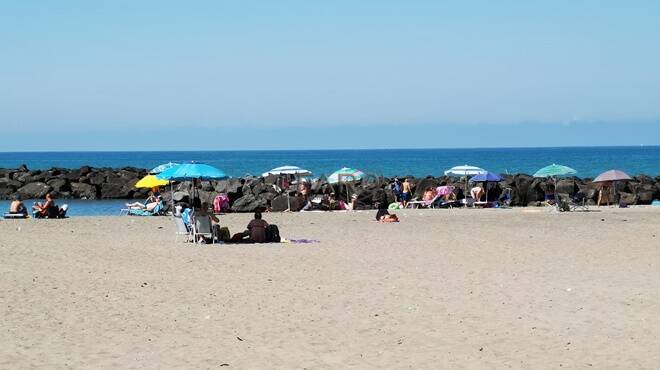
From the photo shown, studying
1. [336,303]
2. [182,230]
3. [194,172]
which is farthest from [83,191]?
[336,303]

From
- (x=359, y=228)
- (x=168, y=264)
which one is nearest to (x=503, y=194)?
(x=359, y=228)

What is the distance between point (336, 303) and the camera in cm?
1221

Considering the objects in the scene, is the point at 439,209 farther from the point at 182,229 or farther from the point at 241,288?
the point at 241,288

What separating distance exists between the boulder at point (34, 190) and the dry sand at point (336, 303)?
33822 millimetres

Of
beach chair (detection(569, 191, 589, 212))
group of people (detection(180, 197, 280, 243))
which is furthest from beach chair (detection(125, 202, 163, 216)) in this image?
beach chair (detection(569, 191, 589, 212))

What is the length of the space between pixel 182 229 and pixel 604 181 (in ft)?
58.9

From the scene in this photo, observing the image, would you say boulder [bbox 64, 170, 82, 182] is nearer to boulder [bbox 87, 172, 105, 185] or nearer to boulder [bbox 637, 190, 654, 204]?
boulder [bbox 87, 172, 105, 185]

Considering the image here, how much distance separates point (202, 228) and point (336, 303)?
8.66 meters

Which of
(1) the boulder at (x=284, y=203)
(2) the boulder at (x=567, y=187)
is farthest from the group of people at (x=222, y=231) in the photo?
(2) the boulder at (x=567, y=187)

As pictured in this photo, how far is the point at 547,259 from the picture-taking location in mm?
16984

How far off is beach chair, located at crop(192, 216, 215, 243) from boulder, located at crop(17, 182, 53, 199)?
116ft

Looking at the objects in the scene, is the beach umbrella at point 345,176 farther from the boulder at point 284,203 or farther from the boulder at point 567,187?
the boulder at point 567,187

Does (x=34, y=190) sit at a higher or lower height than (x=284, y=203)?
lower

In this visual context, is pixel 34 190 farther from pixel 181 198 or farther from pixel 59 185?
pixel 181 198
